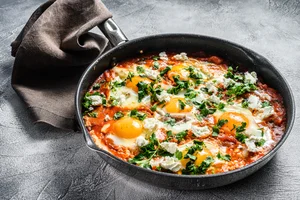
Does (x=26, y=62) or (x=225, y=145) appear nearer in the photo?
(x=225, y=145)

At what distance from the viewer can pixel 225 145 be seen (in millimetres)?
3602

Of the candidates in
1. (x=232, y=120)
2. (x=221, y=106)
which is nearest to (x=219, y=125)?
(x=232, y=120)

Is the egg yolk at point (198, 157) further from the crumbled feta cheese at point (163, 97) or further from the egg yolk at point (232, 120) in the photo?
the crumbled feta cheese at point (163, 97)

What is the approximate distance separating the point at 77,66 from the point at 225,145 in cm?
173

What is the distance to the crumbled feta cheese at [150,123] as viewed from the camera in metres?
3.69

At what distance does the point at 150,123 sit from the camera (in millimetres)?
3721

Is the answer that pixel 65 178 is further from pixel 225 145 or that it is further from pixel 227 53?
pixel 227 53

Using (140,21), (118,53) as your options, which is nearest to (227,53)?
(118,53)

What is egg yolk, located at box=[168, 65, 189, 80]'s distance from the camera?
4.22m

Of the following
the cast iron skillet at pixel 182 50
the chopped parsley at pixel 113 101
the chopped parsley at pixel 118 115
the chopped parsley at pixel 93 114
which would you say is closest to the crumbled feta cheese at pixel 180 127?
the chopped parsley at pixel 118 115

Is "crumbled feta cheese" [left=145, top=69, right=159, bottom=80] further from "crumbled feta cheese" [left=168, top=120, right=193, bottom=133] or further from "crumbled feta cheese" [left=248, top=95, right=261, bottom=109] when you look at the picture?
"crumbled feta cheese" [left=248, top=95, right=261, bottom=109]

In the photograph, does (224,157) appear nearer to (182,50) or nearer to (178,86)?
(178,86)

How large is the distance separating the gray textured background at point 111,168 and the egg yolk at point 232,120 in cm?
40

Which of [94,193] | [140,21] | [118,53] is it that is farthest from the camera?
[140,21]
